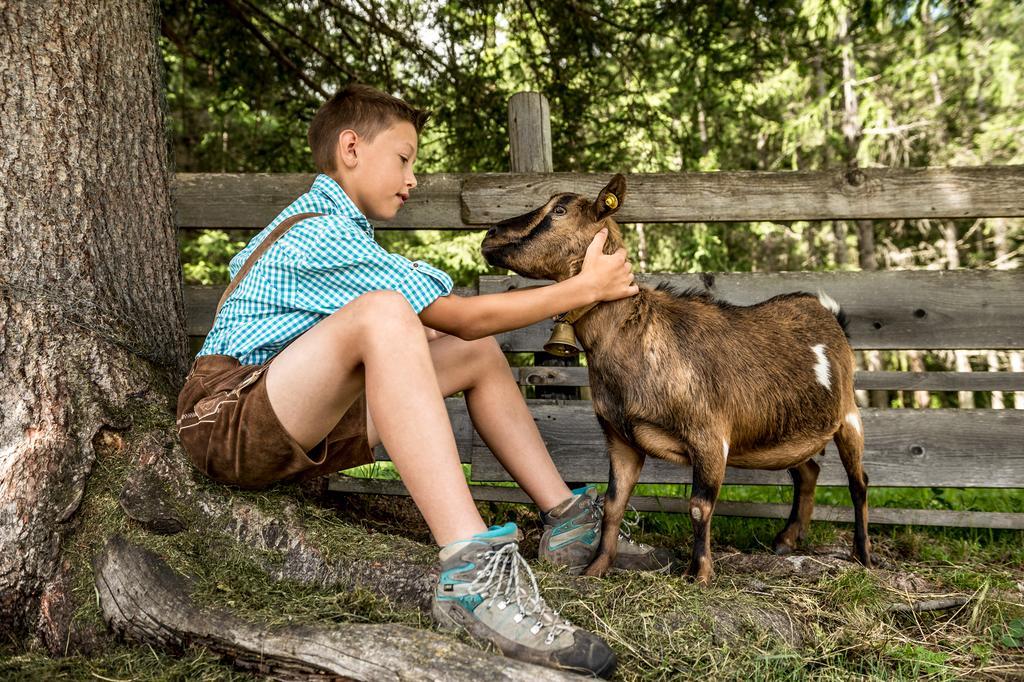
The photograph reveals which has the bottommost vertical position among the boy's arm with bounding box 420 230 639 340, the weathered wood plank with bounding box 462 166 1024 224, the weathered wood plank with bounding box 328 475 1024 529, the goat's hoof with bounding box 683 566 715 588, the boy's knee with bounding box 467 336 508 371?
the weathered wood plank with bounding box 328 475 1024 529

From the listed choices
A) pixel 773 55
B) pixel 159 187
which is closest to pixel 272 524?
pixel 159 187

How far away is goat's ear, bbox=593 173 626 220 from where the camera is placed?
308cm

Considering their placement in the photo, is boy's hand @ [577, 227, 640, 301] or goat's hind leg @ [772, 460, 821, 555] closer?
boy's hand @ [577, 227, 640, 301]

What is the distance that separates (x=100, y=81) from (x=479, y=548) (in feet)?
8.02

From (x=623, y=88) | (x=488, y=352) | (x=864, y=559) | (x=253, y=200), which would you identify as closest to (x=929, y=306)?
(x=864, y=559)

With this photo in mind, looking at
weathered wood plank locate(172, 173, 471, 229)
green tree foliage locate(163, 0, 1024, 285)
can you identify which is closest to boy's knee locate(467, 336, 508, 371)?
weathered wood plank locate(172, 173, 471, 229)

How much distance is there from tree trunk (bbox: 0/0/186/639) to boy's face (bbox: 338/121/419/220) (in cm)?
97

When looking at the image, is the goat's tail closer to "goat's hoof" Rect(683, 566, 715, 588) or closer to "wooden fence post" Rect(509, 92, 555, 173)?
"goat's hoof" Rect(683, 566, 715, 588)

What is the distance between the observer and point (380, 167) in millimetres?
3145

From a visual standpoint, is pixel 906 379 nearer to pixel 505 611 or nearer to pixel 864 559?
pixel 864 559

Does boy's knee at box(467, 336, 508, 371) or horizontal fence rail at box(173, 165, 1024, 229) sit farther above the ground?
horizontal fence rail at box(173, 165, 1024, 229)

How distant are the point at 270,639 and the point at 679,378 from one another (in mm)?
1705

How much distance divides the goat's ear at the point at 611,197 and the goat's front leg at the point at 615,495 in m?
0.90

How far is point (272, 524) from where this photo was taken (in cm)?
285
